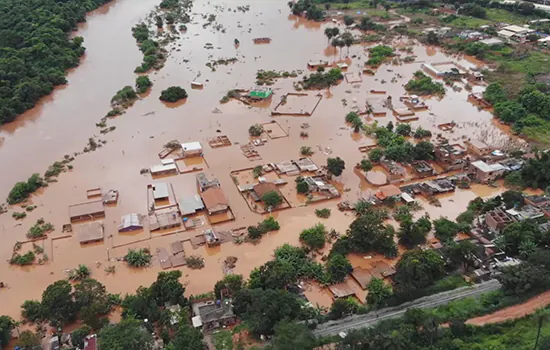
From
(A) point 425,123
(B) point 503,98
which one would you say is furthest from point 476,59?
(A) point 425,123

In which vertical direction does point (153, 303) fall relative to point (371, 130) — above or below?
above

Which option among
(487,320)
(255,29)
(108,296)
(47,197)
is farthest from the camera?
(255,29)

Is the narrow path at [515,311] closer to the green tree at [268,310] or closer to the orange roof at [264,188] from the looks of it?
the green tree at [268,310]

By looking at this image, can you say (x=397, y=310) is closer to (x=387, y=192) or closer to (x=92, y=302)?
(x=387, y=192)

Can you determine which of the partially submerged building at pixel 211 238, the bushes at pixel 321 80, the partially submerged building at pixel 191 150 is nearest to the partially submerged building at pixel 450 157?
the bushes at pixel 321 80

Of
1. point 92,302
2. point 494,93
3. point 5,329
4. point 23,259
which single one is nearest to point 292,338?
point 92,302

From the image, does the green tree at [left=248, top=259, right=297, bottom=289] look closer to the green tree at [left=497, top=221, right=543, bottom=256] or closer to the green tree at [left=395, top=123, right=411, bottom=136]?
the green tree at [left=497, top=221, right=543, bottom=256]

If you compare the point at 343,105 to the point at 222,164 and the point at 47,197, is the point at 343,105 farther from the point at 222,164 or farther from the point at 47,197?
the point at 47,197
